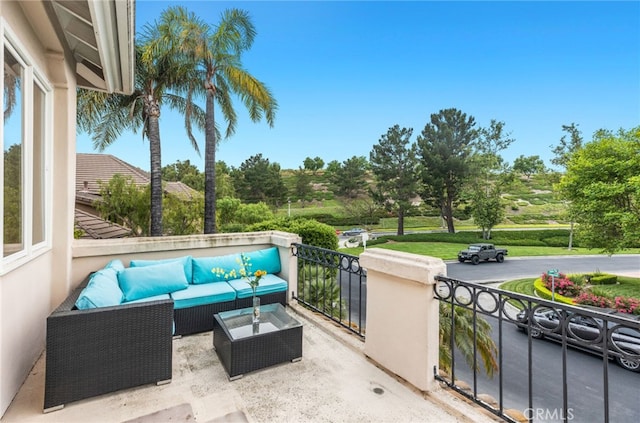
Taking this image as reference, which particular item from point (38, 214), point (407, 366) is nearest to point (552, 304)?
point (407, 366)

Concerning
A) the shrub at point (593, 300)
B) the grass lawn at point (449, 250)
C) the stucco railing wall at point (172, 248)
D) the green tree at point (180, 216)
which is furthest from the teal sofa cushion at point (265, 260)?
the grass lawn at point (449, 250)

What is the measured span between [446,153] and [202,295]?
30321 mm

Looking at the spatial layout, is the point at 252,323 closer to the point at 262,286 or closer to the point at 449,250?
the point at 262,286

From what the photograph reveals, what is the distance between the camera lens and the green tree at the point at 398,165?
30984mm

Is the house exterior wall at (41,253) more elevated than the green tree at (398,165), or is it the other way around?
the green tree at (398,165)

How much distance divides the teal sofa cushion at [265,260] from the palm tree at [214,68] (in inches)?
235

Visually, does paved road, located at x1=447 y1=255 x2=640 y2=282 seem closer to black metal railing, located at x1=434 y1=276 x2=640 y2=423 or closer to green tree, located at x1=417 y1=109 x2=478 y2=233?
black metal railing, located at x1=434 y1=276 x2=640 y2=423

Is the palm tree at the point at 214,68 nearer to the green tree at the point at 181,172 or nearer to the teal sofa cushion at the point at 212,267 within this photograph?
the teal sofa cushion at the point at 212,267

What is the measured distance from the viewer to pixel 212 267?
13.7 feet

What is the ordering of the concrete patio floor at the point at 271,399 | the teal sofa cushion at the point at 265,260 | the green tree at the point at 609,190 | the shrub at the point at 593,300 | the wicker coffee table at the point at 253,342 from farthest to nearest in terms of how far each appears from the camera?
the green tree at the point at 609,190, the shrub at the point at 593,300, the teal sofa cushion at the point at 265,260, the wicker coffee table at the point at 253,342, the concrete patio floor at the point at 271,399

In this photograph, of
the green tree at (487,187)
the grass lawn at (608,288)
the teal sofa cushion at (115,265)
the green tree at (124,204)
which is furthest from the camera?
the green tree at (487,187)

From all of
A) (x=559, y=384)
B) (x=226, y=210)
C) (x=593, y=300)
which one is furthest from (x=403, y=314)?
(x=226, y=210)

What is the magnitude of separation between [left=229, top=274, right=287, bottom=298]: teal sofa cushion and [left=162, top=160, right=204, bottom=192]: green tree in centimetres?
2755

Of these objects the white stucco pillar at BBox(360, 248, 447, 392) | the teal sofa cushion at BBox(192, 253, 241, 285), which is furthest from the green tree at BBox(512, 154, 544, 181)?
the white stucco pillar at BBox(360, 248, 447, 392)
